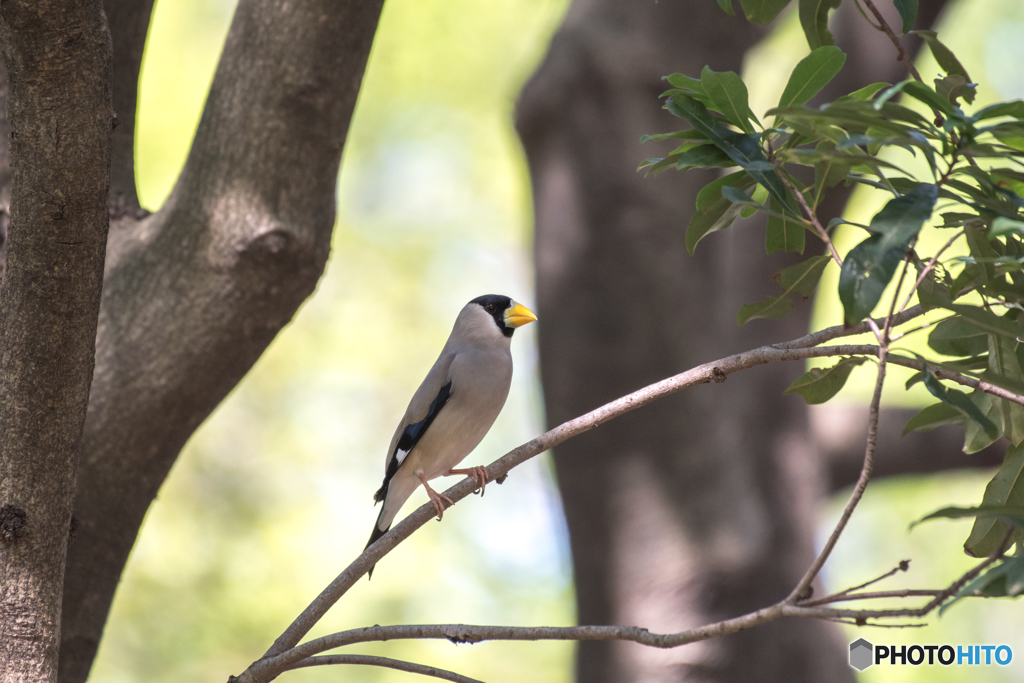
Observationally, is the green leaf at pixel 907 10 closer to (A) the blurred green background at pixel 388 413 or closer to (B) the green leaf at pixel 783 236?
(B) the green leaf at pixel 783 236

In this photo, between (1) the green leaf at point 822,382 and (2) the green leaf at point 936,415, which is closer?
(2) the green leaf at point 936,415

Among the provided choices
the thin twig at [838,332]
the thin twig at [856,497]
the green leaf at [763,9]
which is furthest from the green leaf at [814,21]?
the thin twig at [856,497]

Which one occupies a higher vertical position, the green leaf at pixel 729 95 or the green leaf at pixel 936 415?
the green leaf at pixel 729 95

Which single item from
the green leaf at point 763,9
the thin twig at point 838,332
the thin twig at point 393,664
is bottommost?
the thin twig at point 393,664

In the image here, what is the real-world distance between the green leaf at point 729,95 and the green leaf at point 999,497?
99 centimetres

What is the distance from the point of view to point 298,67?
2928 millimetres

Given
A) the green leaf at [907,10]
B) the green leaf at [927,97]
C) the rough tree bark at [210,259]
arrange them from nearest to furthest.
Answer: the green leaf at [927,97], the green leaf at [907,10], the rough tree bark at [210,259]

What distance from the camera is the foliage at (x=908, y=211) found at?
5.13 feet

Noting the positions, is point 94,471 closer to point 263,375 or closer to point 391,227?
point 263,375

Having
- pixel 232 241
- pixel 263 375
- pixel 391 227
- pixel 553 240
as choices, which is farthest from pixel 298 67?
pixel 391 227

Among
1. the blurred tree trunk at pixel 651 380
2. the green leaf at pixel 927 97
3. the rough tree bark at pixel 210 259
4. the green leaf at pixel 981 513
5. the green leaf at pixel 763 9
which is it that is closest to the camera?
the green leaf at pixel 981 513

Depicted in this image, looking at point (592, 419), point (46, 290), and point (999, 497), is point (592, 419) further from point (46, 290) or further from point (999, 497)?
point (46, 290)

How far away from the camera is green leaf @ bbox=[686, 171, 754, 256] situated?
2.04 m

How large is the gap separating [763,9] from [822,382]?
1.05 metres
